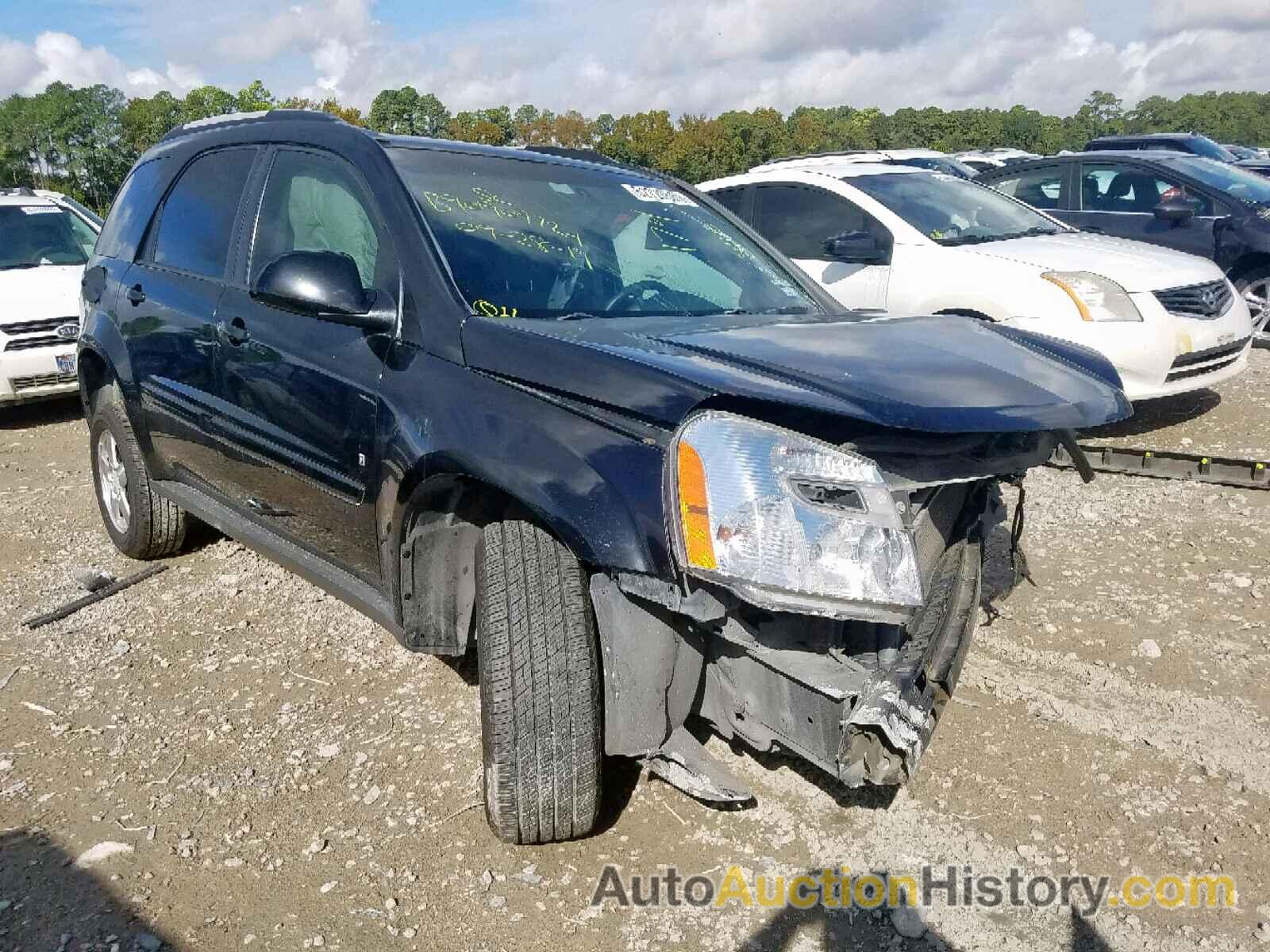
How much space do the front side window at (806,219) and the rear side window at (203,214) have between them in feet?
12.3

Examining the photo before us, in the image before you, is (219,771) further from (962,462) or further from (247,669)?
(962,462)

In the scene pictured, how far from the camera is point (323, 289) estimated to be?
2633mm

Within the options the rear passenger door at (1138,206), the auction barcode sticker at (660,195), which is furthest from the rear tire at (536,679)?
the rear passenger door at (1138,206)

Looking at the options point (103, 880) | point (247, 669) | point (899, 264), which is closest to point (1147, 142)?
point (899, 264)

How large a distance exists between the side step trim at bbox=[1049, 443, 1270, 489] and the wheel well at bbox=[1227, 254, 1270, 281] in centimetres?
383

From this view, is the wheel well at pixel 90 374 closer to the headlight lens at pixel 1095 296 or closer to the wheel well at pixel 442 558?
the wheel well at pixel 442 558

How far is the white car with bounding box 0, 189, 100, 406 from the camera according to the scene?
7.22 metres

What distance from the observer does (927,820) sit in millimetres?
2699

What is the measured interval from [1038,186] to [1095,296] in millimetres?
3910

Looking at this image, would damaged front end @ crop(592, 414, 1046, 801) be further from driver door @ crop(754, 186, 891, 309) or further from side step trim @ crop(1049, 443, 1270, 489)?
driver door @ crop(754, 186, 891, 309)

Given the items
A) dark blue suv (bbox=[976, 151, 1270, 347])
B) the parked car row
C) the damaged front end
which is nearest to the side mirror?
the parked car row

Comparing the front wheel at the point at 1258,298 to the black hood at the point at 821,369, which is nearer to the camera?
the black hood at the point at 821,369

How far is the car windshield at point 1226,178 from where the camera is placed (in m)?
8.48

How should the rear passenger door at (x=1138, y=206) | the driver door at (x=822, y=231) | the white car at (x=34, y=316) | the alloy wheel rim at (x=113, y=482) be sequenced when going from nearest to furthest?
the alloy wheel rim at (x=113, y=482) < the driver door at (x=822, y=231) < the white car at (x=34, y=316) < the rear passenger door at (x=1138, y=206)
